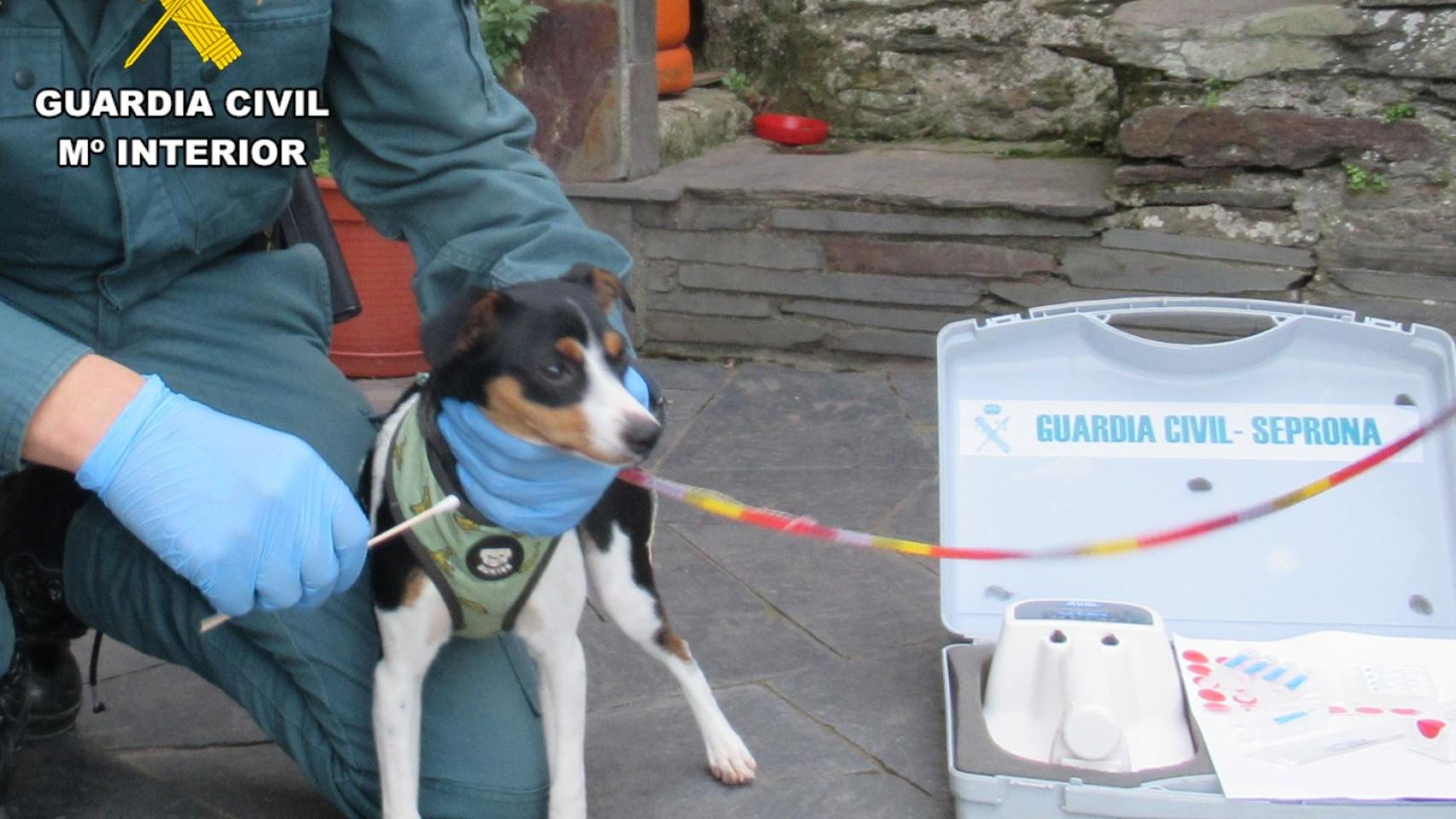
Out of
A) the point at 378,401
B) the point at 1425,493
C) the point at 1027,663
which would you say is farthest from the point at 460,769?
the point at 378,401

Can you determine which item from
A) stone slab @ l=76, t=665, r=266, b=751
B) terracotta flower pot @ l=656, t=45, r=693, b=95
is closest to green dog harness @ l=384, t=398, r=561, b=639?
stone slab @ l=76, t=665, r=266, b=751

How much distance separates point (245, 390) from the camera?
7.13ft

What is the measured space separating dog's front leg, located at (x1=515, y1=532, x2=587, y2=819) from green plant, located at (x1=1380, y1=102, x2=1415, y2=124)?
264cm

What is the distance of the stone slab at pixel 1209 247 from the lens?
396 cm

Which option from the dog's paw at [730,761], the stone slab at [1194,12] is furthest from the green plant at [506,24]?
the dog's paw at [730,761]

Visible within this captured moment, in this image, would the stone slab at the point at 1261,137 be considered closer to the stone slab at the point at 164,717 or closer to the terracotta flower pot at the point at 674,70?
the terracotta flower pot at the point at 674,70

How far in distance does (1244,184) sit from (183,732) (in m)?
2.81

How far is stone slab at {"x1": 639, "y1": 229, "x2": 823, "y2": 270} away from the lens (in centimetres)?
432

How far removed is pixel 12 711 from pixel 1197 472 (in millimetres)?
1784

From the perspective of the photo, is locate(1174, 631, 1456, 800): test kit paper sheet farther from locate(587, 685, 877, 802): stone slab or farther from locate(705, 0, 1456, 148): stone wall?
locate(705, 0, 1456, 148): stone wall

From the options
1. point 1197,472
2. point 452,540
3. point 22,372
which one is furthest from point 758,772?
point 22,372

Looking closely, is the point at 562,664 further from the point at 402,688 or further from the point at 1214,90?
the point at 1214,90

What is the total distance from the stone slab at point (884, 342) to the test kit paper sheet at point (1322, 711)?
196cm

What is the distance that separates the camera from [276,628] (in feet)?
6.75
